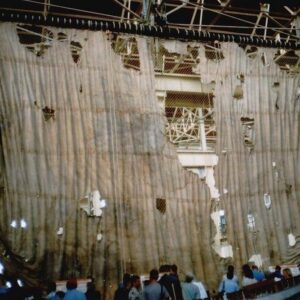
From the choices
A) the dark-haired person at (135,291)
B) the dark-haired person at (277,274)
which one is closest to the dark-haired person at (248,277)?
the dark-haired person at (277,274)

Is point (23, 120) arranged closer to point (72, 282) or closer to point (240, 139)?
point (72, 282)

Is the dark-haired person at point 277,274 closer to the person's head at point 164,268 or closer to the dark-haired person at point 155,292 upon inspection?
the person's head at point 164,268

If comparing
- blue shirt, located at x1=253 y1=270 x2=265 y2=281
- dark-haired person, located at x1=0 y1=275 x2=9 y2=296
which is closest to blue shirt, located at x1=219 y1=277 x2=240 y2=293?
blue shirt, located at x1=253 y1=270 x2=265 y2=281

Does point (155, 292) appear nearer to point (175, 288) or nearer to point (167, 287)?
point (167, 287)

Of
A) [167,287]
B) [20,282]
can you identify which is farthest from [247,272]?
[20,282]

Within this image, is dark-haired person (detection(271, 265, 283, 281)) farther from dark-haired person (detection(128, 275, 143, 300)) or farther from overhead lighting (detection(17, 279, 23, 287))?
overhead lighting (detection(17, 279, 23, 287))

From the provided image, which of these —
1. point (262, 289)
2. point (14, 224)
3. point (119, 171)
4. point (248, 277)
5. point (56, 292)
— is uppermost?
point (119, 171)

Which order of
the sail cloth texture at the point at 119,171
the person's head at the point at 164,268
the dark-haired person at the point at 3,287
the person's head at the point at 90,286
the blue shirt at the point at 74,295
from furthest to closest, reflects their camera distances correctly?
the sail cloth texture at the point at 119,171
the person's head at the point at 164,268
the person's head at the point at 90,286
the blue shirt at the point at 74,295
the dark-haired person at the point at 3,287

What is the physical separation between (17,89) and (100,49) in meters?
1.83

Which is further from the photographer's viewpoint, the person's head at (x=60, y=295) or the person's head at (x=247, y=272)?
the person's head at (x=247, y=272)

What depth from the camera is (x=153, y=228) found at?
7.31 metres

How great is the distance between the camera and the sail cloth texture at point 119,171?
682 cm

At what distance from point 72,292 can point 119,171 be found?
2.31m

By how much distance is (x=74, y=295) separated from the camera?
5.99m
